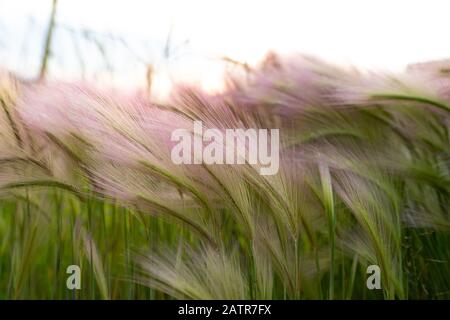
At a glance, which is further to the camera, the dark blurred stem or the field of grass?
the dark blurred stem

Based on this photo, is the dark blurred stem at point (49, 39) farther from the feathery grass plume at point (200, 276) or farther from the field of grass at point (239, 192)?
the feathery grass plume at point (200, 276)

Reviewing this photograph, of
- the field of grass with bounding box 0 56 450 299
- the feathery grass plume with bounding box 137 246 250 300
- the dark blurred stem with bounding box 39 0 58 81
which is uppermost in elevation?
the dark blurred stem with bounding box 39 0 58 81

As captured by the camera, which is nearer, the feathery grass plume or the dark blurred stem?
the feathery grass plume

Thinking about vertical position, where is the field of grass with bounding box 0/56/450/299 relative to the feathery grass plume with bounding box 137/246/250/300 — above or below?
above

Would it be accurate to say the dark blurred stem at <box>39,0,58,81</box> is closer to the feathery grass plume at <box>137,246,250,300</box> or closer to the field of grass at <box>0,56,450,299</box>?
the field of grass at <box>0,56,450,299</box>

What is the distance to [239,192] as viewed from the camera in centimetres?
103

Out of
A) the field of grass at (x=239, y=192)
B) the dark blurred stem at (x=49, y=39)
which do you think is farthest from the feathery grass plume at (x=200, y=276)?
the dark blurred stem at (x=49, y=39)

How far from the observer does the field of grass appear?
3.40 feet

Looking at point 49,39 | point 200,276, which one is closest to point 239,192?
point 200,276

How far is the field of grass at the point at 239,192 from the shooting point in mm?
1037

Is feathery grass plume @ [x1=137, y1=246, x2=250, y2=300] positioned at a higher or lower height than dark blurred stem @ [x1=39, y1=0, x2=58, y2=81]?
lower

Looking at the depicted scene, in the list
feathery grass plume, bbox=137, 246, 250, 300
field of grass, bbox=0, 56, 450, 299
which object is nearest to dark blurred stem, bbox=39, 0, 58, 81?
field of grass, bbox=0, 56, 450, 299

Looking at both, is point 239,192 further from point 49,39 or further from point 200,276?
point 49,39
